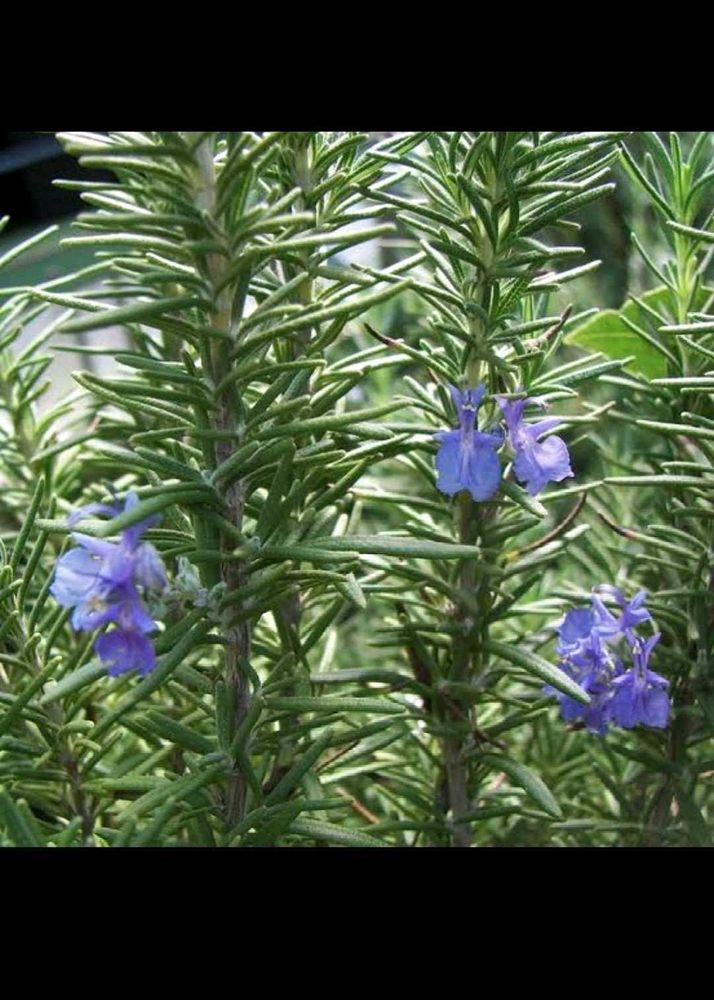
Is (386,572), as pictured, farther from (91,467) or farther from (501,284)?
(91,467)

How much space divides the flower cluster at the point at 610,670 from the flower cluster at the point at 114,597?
33 cm

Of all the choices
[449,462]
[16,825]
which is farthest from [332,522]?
[16,825]

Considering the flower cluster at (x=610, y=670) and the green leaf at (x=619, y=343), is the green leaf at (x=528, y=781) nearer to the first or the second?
the flower cluster at (x=610, y=670)

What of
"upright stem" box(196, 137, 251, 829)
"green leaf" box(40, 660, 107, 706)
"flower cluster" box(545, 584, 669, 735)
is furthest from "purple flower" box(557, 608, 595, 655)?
"green leaf" box(40, 660, 107, 706)

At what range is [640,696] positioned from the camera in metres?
0.78

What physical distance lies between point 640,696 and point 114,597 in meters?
0.37

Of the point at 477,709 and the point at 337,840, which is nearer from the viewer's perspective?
the point at 337,840

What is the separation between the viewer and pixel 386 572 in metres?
0.85

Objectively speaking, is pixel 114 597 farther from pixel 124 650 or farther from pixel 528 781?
pixel 528 781

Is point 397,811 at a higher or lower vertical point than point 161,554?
lower

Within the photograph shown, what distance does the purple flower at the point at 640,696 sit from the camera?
2.53 feet

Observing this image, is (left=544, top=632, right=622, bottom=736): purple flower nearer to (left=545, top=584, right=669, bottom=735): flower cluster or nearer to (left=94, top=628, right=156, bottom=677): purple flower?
(left=545, top=584, right=669, bottom=735): flower cluster
